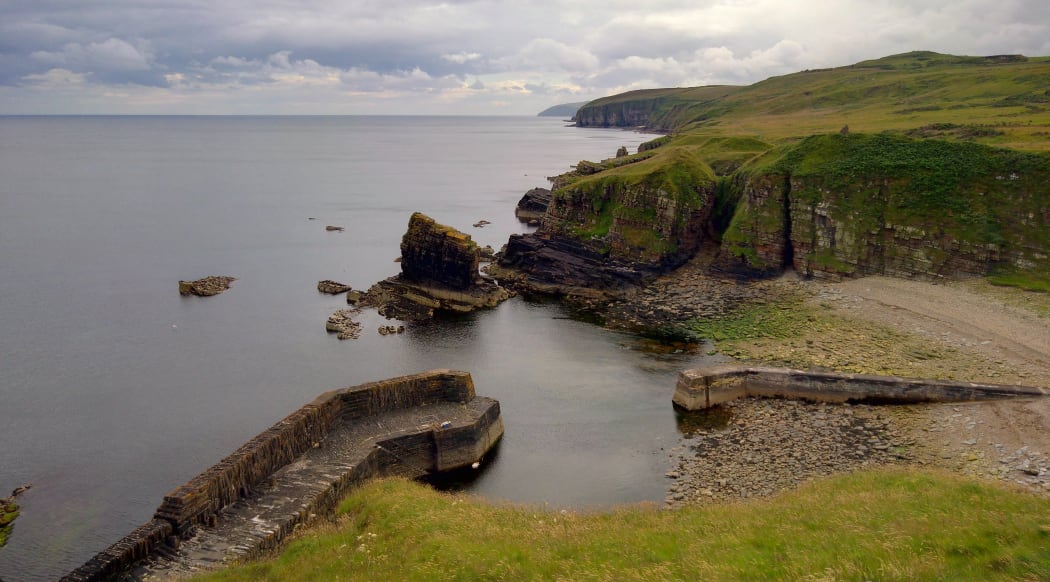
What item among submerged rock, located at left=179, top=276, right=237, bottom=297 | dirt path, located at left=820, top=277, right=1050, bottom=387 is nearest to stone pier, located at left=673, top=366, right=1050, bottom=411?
dirt path, located at left=820, top=277, right=1050, bottom=387

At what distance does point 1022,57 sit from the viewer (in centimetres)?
17125

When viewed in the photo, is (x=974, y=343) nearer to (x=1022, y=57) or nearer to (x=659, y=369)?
(x=659, y=369)

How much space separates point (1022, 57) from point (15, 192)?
23423 centimetres

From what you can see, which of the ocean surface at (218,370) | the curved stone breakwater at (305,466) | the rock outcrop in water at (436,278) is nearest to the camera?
the curved stone breakwater at (305,466)

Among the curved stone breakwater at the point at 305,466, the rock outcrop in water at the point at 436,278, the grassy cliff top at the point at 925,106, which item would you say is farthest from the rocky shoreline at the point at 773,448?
the grassy cliff top at the point at 925,106

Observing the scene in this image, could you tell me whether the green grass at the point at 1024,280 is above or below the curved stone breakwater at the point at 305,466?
above

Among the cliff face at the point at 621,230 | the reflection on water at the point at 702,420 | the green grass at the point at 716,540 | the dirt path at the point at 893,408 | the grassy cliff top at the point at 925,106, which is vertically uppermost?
the grassy cliff top at the point at 925,106

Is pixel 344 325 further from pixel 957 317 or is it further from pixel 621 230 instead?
pixel 957 317

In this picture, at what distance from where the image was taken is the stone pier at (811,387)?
126 ft

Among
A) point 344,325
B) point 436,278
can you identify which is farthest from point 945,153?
point 344,325

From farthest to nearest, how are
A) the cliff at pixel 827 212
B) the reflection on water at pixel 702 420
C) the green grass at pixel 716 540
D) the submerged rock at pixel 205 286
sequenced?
the submerged rock at pixel 205 286 → the cliff at pixel 827 212 → the reflection on water at pixel 702 420 → the green grass at pixel 716 540

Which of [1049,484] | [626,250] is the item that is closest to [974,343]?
[1049,484]

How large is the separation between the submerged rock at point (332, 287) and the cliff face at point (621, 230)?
1774cm

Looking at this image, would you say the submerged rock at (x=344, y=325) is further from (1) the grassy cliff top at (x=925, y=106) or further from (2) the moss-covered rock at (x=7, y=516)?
(1) the grassy cliff top at (x=925, y=106)
